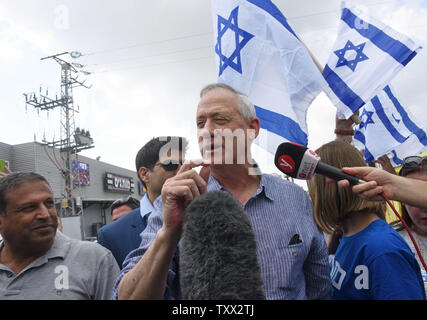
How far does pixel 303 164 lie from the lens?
4.46ft

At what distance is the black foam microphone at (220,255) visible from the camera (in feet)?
2.10

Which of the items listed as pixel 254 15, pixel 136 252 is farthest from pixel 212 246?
pixel 254 15

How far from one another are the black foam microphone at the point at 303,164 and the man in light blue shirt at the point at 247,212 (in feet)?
0.57

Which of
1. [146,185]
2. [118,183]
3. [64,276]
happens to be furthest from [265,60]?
[118,183]

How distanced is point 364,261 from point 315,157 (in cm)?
53

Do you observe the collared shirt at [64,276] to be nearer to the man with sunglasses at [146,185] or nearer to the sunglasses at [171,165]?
the man with sunglasses at [146,185]

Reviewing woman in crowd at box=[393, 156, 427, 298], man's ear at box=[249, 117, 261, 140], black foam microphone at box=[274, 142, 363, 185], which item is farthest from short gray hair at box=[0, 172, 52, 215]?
woman in crowd at box=[393, 156, 427, 298]

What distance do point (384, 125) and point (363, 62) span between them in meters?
2.17

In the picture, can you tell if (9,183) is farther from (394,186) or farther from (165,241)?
(394,186)

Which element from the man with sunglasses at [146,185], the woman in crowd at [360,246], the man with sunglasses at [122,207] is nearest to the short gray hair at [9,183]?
the man with sunglasses at [146,185]

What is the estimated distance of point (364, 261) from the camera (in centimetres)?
138

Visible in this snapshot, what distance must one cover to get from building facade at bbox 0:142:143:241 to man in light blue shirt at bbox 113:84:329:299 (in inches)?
473

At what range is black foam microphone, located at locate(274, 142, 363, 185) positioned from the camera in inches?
50.7

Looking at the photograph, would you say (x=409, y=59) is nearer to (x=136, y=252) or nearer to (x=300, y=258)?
(x=300, y=258)
